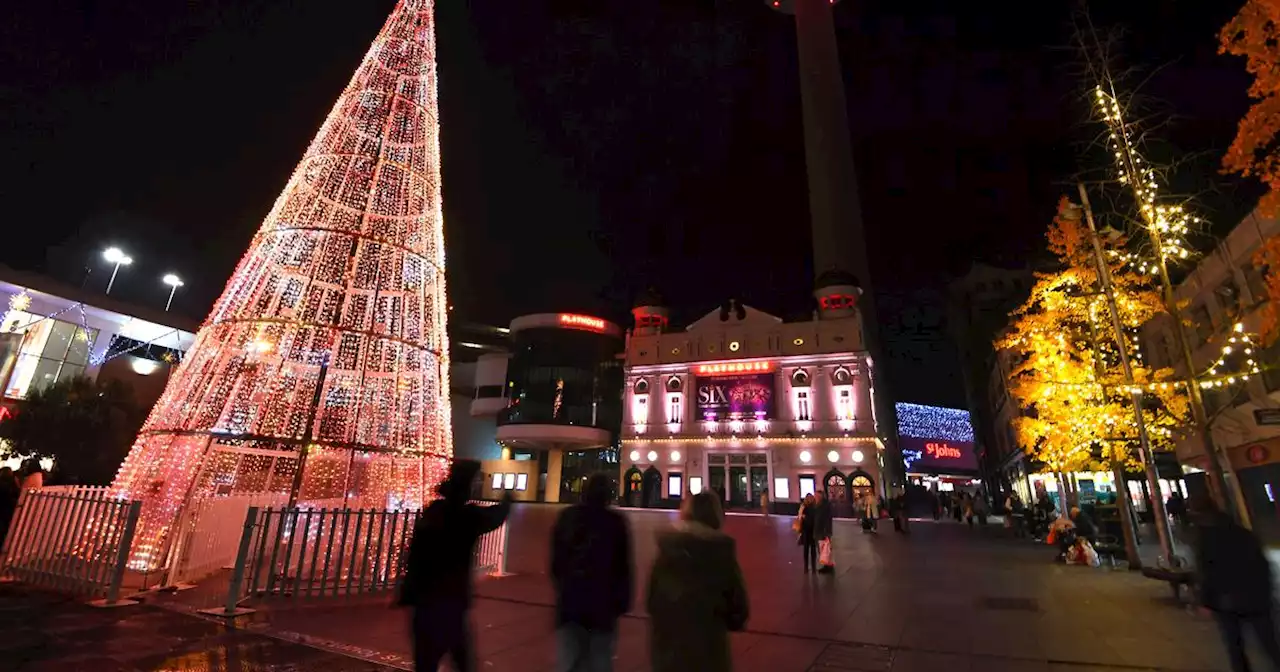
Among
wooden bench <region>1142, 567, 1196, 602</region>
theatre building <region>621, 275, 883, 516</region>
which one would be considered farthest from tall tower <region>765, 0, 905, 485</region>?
wooden bench <region>1142, 567, 1196, 602</region>

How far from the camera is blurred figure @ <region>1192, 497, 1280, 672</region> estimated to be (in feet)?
14.9

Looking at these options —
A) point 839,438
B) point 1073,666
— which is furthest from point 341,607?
point 839,438

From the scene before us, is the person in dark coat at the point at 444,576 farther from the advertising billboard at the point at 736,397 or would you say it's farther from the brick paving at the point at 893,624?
the advertising billboard at the point at 736,397

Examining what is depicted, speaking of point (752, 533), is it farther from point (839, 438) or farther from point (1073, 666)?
point (839, 438)

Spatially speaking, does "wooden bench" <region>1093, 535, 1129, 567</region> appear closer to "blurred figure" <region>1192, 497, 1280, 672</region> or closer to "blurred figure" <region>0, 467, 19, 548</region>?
"blurred figure" <region>1192, 497, 1280, 672</region>

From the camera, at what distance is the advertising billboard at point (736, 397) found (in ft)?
139

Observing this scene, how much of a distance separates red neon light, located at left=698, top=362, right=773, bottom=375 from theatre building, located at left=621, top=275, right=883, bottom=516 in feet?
0.28

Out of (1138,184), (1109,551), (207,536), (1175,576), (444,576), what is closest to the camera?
(444,576)

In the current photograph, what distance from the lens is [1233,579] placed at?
4598mm

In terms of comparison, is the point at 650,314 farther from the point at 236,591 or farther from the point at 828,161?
the point at 236,591

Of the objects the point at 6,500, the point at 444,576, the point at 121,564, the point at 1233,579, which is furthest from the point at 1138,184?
the point at 6,500

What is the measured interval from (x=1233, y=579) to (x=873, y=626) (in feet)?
11.2

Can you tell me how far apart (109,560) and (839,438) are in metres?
39.9

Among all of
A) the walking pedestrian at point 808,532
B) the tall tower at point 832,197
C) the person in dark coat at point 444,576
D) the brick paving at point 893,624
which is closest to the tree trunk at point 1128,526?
the brick paving at point 893,624
